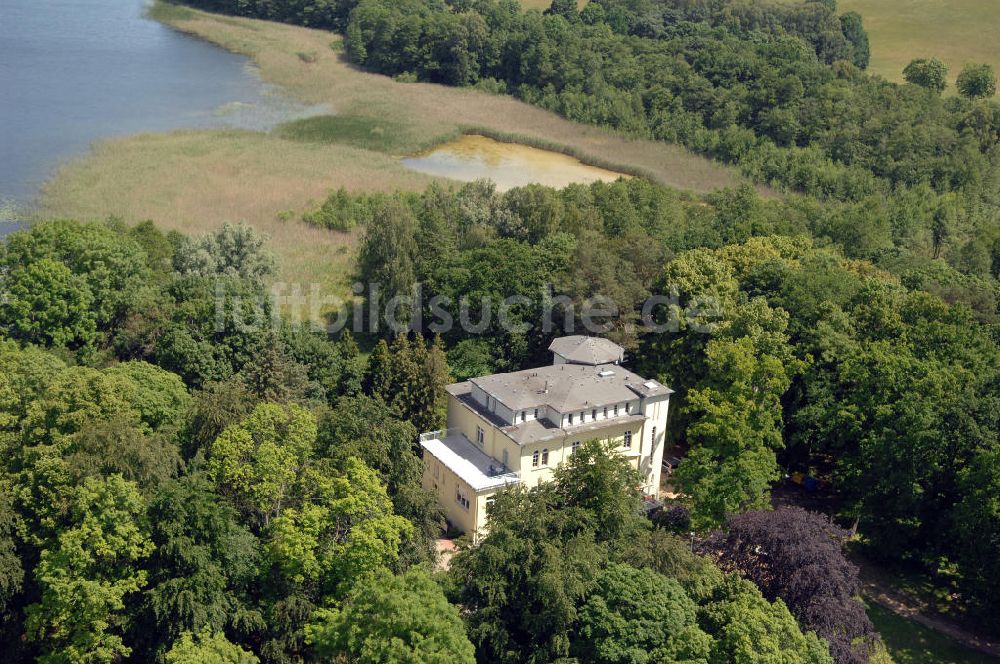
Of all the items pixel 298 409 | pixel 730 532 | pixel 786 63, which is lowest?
pixel 730 532

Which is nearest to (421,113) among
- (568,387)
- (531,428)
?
(568,387)

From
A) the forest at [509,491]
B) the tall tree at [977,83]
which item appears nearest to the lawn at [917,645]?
the forest at [509,491]

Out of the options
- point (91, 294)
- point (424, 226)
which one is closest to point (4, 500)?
point (91, 294)

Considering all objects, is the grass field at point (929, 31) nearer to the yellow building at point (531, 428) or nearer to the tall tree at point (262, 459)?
the yellow building at point (531, 428)

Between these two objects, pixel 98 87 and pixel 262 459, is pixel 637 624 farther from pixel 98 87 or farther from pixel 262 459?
pixel 98 87

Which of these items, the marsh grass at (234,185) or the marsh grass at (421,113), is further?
the marsh grass at (421,113)

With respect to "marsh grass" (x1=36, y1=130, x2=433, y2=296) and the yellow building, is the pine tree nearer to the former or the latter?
the yellow building

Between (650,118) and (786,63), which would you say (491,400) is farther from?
(786,63)
